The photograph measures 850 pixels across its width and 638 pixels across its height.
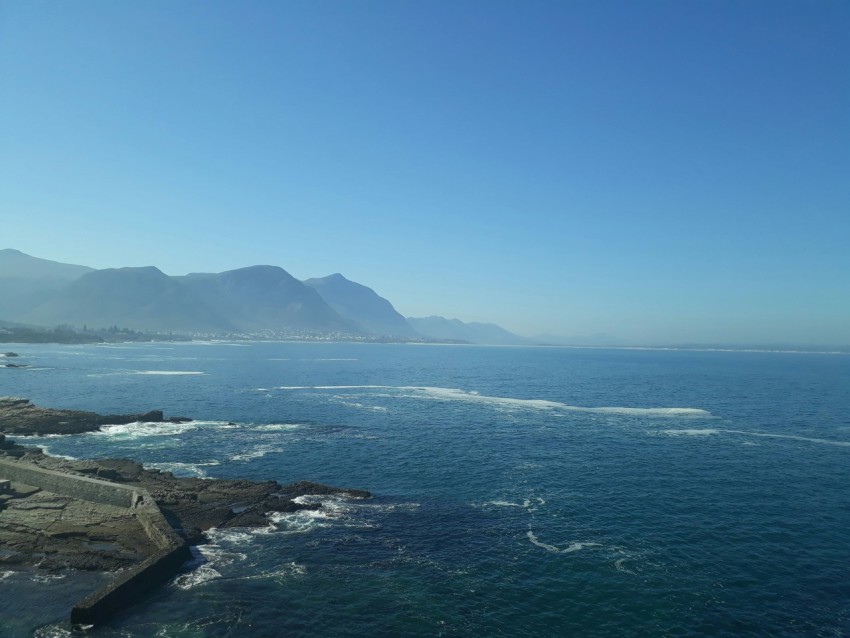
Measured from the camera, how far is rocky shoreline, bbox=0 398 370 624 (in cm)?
3105

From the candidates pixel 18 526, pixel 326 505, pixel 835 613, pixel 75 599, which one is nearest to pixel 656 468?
pixel 835 613

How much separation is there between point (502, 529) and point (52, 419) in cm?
6566

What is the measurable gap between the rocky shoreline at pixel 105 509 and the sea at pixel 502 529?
→ 1862 millimetres

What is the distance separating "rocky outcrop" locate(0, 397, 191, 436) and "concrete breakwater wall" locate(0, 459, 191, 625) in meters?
25.2

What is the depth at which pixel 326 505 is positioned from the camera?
4038 cm

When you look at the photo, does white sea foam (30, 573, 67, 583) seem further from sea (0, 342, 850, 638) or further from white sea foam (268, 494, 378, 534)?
white sea foam (268, 494, 378, 534)

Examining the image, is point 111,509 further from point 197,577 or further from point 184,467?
point 197,577

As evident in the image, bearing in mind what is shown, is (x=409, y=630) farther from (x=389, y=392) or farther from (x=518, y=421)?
(x=389, y=392)

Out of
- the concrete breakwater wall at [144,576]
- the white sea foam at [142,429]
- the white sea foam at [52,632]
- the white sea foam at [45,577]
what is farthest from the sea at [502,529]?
the concrete breakwater wall at [144,576]

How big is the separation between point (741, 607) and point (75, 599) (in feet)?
120

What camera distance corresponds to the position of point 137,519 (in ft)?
116

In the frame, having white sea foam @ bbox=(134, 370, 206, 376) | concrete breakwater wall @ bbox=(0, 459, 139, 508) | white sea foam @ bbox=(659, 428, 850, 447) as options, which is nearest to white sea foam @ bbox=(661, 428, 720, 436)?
white sea foam @ bbox=(659, 428, 850, 447)

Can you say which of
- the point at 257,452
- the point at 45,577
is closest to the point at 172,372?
the point at 257,452

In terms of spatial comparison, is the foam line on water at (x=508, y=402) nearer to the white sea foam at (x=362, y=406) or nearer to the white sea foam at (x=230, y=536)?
the white sea foam at (x=362, y=406)
